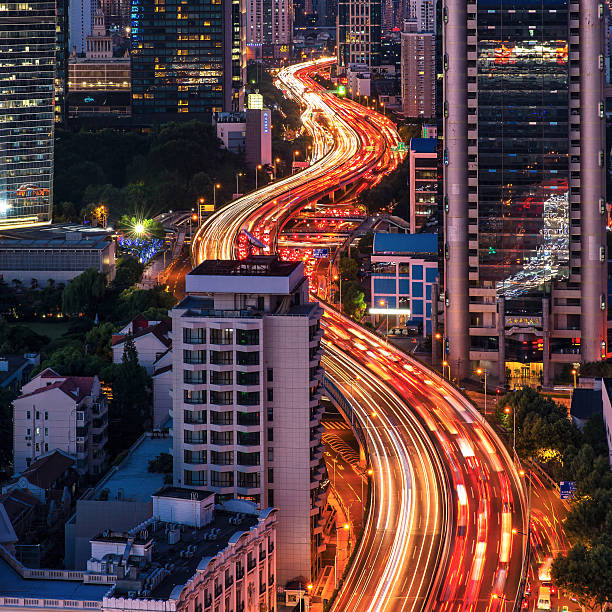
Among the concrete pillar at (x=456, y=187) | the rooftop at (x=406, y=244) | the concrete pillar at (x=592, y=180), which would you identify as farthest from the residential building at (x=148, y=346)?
the rooftop at (x=406, y=244)

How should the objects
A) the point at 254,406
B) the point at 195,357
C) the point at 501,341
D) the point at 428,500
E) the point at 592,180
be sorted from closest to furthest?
the point at 254,406 < the point at 195,357 < the point at 428,500 < the point at 592,180 < the point at 501,341

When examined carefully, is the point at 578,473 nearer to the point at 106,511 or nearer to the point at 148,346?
the point at 106,511

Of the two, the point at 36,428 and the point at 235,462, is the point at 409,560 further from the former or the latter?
the point at 36,428

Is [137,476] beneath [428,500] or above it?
above

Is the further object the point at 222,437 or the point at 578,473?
the point at 578,473

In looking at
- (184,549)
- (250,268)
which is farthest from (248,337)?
(184,549)

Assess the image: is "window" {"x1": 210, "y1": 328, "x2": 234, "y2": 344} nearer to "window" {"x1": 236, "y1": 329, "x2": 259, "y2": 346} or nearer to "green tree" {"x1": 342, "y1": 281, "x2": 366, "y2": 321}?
"window" {"x1": 236, "y1": 329, "x2": 259, "y2": 346}

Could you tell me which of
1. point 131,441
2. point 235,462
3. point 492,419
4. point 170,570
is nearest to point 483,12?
point 492,419

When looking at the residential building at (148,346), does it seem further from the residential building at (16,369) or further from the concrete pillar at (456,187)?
the concrete pillar at (456,187)
